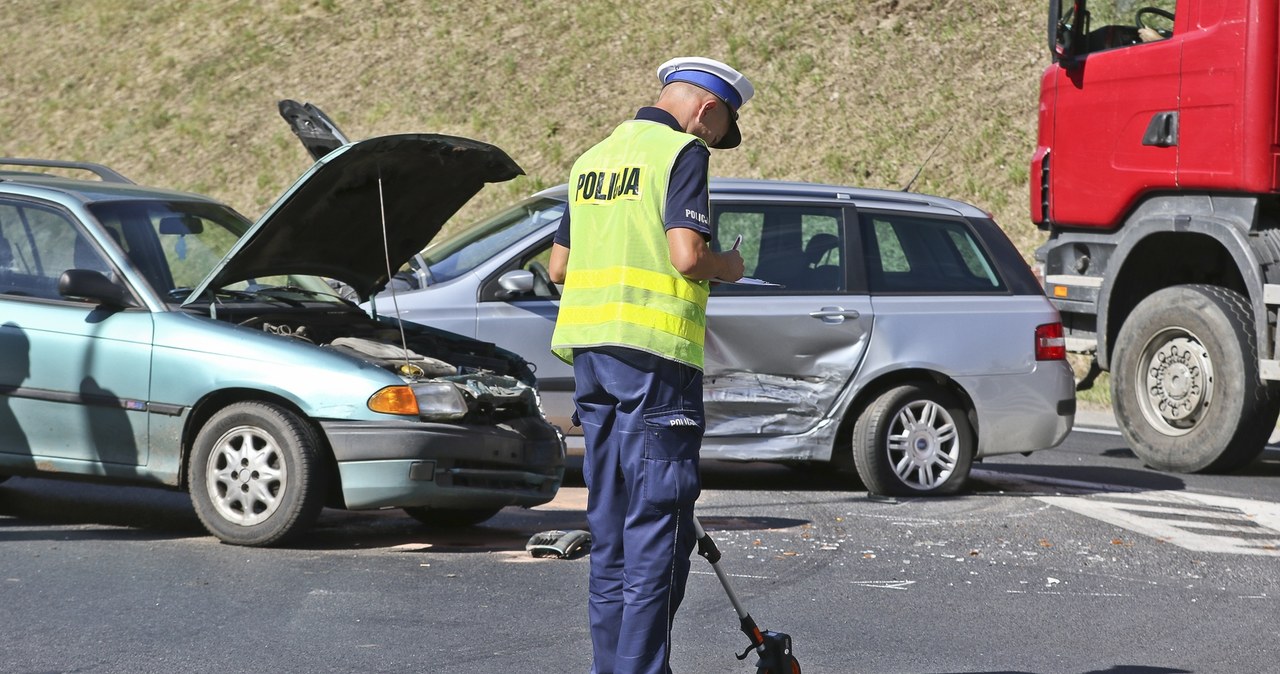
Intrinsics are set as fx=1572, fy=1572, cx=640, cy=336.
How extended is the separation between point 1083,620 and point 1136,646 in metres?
0.40

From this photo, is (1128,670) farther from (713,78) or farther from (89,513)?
(89,513)

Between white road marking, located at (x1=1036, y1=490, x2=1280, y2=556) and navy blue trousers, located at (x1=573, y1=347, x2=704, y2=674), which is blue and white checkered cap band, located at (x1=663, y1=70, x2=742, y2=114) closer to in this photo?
navy blue trousers, located at (x1=573, y1=347, x2=704, y2=674)

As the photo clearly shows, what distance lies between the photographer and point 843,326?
867 cm

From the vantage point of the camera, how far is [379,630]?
209 inches

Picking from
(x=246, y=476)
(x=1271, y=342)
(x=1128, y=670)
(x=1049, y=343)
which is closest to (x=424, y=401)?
(x=246, y=476)

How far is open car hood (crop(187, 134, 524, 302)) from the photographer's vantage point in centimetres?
681

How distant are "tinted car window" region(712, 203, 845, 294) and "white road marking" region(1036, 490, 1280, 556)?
1747 millimetres

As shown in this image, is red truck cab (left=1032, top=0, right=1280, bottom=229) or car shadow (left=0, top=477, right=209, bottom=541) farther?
red truck cab (left=1032, top=0, right=1280, bottom=229)

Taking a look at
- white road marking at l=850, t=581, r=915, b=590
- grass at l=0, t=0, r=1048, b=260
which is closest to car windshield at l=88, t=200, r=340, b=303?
white road marking at l=850, t=581, r=915, b=590

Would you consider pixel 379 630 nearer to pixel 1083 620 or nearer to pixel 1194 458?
pixel 1083 620

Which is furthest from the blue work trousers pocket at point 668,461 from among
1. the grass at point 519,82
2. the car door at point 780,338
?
the grass at point 519,82

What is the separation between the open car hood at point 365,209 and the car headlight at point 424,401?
3.02ft

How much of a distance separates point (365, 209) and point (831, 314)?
106 inches

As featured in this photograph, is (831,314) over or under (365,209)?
under
